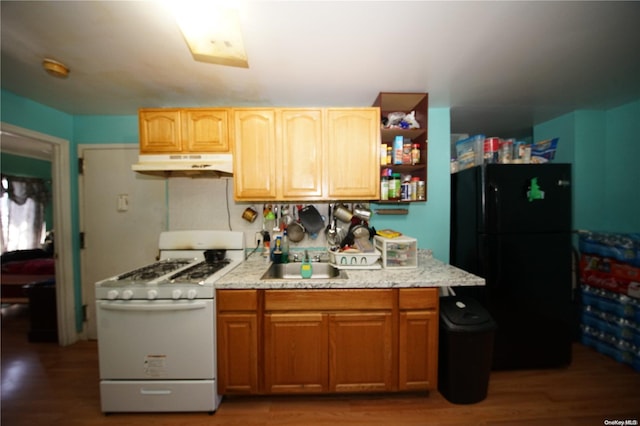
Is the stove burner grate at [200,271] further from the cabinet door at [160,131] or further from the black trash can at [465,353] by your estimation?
the black trash can at [465,353]

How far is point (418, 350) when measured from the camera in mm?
1526

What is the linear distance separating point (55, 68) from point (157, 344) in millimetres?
1988

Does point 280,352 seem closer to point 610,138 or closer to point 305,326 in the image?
point 305,326

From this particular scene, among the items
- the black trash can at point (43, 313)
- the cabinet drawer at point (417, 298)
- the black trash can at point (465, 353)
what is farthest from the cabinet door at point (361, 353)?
the black trash can at point (43, 313)

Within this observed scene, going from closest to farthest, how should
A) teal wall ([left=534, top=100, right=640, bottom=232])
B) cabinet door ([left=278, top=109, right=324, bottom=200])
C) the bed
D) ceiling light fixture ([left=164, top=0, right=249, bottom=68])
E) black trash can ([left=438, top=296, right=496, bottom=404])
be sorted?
ceiling light fixture ([left=164, top=0, right=249, bottom=68]), black trash can ([left=438, top=296, right=496, bottom=404]), cabinet door ([left=278, top=109, right=324, bottom=200]), teal wall ([left=534, top=100, right=640, bottom=232]), the bed

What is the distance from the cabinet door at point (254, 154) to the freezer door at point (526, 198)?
179cm

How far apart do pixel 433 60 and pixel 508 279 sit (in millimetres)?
1793

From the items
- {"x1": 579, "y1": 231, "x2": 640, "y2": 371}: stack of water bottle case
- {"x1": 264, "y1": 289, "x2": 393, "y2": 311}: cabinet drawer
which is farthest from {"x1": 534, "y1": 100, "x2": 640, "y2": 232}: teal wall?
{"x1": 264, "y1": 289, "x2": 393, "y2": 311}: cabinet drawer

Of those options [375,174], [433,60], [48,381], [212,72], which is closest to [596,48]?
[433,60]

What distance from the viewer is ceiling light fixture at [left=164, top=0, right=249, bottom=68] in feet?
3.58

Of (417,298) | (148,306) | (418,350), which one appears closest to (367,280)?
(417,298)

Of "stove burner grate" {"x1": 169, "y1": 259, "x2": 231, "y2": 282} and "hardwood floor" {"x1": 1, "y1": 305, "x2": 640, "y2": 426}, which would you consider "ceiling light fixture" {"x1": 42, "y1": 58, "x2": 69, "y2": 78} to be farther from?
"hardwood floor" {"x1": 1, "y1": 305, "x2": 640, "y2": 426}

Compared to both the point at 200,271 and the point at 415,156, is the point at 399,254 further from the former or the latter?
the point at 200,271

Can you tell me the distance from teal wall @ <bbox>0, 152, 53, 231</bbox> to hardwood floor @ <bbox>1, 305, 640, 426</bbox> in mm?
4411
